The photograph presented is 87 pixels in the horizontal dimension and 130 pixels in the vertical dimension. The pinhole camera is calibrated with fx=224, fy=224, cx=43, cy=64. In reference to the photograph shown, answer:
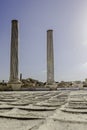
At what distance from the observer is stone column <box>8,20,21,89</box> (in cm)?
1565

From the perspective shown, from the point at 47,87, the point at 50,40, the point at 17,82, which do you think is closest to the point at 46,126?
the point at 17,82

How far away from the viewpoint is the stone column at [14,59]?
1565 centimetres

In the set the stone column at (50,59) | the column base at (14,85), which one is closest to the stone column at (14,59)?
the column base at (14,85)

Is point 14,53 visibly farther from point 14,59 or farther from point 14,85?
point 14,85

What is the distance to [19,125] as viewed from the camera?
2381 mm

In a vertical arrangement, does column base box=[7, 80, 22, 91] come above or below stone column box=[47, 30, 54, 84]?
below

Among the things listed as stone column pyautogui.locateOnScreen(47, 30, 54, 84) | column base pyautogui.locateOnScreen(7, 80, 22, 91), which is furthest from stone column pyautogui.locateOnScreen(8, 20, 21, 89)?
stone column pyautogui.locateOnScreen(47, 30, 54, 84)

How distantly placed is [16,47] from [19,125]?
14.1 meters

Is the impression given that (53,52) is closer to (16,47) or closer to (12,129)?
(16,47)

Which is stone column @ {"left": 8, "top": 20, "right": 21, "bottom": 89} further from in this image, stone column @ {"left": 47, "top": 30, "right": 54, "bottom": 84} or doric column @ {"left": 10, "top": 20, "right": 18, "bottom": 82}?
stone column @ {"left": 47, "top": 30, "right": 54, "bottom": 84}

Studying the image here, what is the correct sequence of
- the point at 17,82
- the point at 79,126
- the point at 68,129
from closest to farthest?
1. the point at 68,129
2. the point at 79,126
3. the point at 17,82

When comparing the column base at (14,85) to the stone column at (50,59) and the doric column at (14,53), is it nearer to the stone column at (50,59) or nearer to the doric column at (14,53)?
the doric column at (14,53)

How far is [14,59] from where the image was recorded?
16125 mm

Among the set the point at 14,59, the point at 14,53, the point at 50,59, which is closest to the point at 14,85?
the point at 14,59
